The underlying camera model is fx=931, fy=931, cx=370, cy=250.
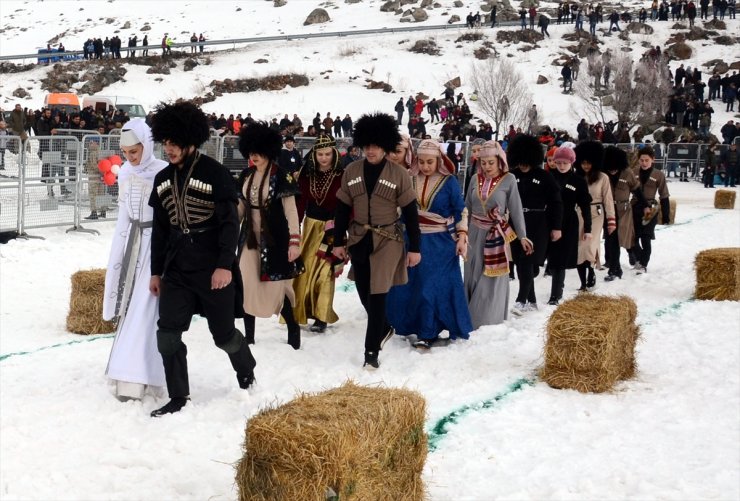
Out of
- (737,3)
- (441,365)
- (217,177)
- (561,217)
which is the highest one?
(737,3)

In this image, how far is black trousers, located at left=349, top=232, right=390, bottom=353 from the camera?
23.7 feet

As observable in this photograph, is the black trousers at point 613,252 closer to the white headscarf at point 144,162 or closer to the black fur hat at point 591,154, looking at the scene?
the black fur hat at point 591,154

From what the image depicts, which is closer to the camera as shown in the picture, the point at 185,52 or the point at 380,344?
the point at 380,344

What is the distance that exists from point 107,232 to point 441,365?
832 cm

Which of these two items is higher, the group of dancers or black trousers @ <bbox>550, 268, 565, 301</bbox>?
the group of dancers

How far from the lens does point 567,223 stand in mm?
10312

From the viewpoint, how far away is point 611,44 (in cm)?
5847

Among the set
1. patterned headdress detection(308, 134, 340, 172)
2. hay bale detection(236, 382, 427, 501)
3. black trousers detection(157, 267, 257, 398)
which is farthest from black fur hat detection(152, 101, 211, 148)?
patterned headdress detection(308, 134, 340, 172)

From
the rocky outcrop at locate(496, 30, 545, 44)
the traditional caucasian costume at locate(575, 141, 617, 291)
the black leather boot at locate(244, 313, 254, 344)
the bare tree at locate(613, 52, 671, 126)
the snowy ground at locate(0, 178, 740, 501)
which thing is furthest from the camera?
the rocky outcrop at locate(496, 30, 545, 44)

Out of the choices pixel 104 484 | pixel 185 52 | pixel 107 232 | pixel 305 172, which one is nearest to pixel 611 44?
pixel 185 52

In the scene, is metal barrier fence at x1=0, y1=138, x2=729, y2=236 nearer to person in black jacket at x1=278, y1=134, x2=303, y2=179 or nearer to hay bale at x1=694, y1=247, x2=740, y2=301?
person in black jacket at x1=278, y1=134, x2=303, y2=179

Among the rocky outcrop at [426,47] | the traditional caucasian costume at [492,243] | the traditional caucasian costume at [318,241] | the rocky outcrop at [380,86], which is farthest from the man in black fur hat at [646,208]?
the rocky outcrop at [426,47]

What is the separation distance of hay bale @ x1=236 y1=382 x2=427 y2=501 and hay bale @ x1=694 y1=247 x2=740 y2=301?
7.16m

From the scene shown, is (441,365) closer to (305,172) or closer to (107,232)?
(305,172)
